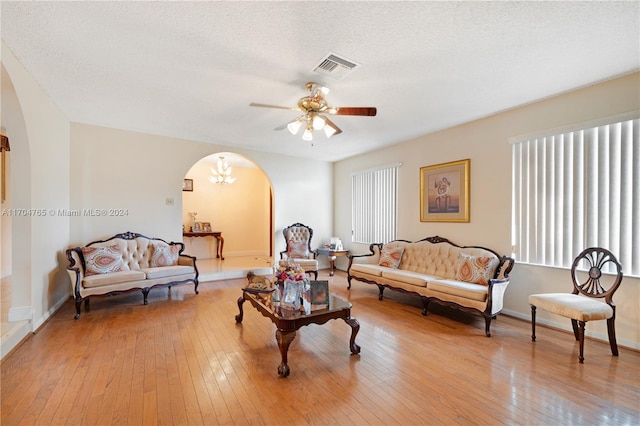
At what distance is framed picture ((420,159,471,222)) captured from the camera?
14.6 ft

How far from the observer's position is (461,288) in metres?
3.53

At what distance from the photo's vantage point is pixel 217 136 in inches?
207

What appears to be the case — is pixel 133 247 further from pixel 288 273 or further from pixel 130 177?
pixel 288 273

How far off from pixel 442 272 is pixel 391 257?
34.1 inches

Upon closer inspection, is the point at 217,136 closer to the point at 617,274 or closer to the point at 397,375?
the point at 397,375

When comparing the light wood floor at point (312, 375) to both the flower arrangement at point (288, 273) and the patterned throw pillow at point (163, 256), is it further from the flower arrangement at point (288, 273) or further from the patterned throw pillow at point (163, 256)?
the patterned throw pillow at point (163, 256)

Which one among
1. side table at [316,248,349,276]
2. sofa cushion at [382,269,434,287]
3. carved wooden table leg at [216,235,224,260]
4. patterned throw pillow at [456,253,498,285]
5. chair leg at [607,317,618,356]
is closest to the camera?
chair leg at [607,317,618,356]

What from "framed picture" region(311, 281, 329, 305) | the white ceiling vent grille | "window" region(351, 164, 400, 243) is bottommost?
"framed picture" region(311, 281, 329, 305)

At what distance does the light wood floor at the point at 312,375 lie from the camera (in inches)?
75.1

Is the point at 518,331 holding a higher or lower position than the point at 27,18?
lower

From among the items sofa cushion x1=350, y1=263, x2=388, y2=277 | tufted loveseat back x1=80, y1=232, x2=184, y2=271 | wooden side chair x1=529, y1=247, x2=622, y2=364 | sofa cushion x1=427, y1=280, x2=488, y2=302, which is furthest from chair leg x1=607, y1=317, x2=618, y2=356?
tufted loveseat back x1=80, y1=232, x2=184, y2=271

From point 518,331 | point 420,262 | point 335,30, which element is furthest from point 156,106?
point 518,331

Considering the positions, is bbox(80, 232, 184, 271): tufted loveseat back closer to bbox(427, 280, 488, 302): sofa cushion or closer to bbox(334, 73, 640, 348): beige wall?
bbox(427, 280, 488, 302): sofa cushion

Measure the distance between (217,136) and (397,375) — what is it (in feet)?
15.6
